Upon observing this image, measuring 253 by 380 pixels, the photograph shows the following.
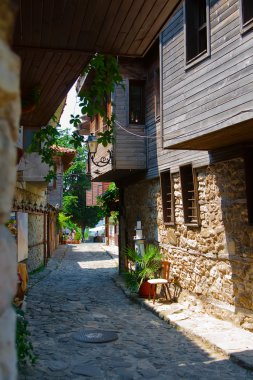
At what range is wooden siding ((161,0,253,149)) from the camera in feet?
19.9

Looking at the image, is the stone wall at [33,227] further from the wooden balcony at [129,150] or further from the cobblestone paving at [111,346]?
the cobblestone paving at [111,346]

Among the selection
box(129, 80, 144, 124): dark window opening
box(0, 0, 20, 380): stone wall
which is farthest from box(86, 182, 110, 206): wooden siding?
box(0, 0, 20, 380): stone wall

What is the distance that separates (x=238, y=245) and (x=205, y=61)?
10.2ft

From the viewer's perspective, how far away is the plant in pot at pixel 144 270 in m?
10.5

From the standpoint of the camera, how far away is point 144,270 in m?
10.7

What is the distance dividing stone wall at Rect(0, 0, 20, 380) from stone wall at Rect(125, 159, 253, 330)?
6239 millimetres

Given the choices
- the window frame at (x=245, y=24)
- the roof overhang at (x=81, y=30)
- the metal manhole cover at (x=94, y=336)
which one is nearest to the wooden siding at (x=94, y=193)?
the metal manhole cover at (x=94, y=336)

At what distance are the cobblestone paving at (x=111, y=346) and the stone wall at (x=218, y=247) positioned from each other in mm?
1058

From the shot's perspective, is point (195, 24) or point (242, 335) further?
point (195, 24)

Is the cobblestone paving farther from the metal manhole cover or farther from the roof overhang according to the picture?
the roof overhang

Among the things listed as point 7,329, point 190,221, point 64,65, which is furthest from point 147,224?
point 7,329

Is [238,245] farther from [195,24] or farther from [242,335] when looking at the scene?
[195,24]

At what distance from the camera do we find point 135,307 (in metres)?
9.70

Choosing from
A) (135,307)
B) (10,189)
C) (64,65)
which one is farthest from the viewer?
(135,307)
